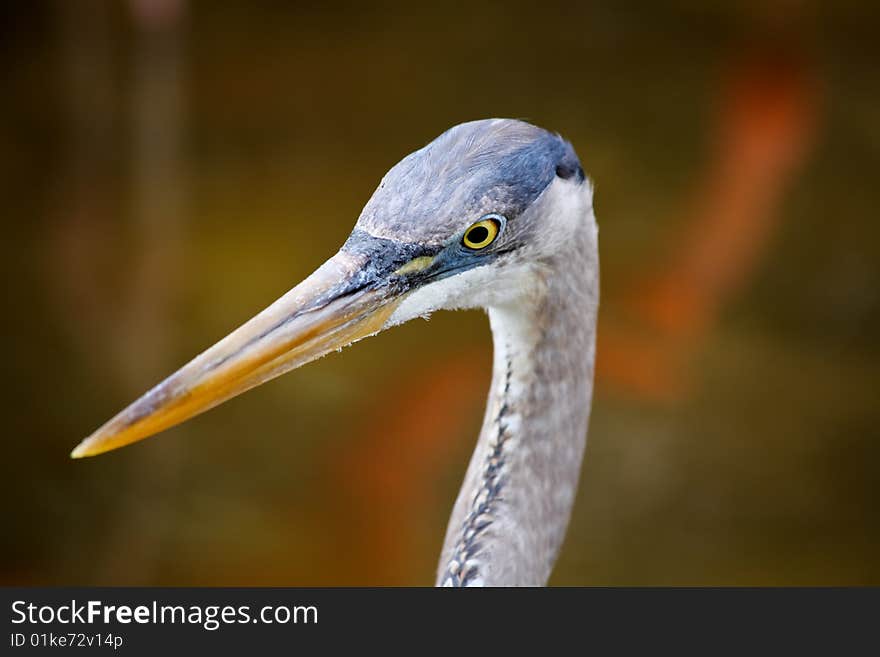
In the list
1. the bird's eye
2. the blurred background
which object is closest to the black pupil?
the bird's eye

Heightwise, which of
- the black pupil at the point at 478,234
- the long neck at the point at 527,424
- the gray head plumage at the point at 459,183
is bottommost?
the long neck at the point at 527,424

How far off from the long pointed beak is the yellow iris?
10cm

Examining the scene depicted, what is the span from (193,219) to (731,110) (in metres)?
2.14

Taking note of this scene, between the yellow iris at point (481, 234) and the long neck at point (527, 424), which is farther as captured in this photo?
the long neck at point (527, 424)

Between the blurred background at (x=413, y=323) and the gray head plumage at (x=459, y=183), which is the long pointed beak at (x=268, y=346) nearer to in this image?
the gray head plumage at (x=459, y=183)

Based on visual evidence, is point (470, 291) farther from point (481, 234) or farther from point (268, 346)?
point (268, 346)

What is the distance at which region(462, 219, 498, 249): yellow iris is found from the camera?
1248mm

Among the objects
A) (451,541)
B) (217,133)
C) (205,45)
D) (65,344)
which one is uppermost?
(205,45)

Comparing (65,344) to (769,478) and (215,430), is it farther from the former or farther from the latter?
(769,478)

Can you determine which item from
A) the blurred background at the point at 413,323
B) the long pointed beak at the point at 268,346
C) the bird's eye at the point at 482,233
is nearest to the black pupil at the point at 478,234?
the bird's eye at the point at 482,233

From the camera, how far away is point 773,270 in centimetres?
362

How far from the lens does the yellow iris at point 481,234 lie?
4.09 ft

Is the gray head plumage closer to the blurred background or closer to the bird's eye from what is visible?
the bird's eye

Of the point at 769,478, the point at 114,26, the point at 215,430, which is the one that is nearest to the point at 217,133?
the point at 114,26
